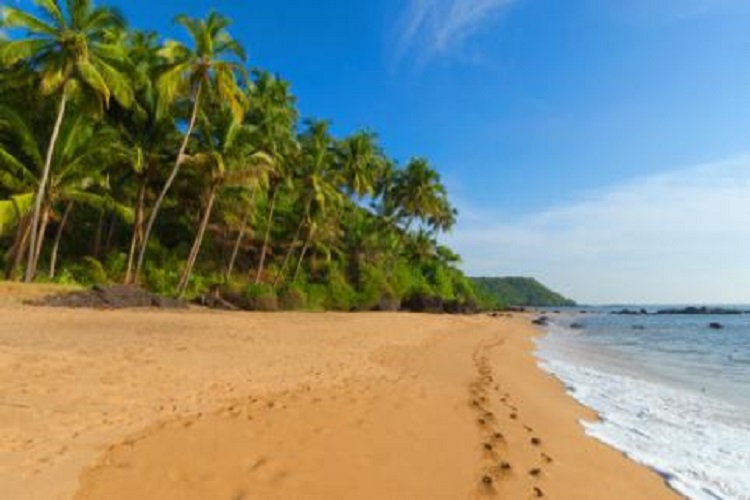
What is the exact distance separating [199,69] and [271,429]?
1999cm

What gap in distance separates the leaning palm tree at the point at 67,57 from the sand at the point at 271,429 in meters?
10.8

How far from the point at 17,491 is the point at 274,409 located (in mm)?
3065

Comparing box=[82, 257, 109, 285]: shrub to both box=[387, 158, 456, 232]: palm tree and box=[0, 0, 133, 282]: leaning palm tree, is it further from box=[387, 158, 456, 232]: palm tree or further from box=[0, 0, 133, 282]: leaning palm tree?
box=[387, 158, 456, 232]: palm tree

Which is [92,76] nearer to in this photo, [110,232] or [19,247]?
[19,247]

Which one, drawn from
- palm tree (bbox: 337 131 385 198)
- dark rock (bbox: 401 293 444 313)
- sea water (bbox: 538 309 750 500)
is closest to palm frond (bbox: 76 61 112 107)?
sea water (bbox: 538 309 750 500)

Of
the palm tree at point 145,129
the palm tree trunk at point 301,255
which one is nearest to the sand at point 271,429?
the palm tree at point 145,129

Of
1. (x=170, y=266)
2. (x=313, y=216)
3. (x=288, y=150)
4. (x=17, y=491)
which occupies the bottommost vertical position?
(x=17, y=491)

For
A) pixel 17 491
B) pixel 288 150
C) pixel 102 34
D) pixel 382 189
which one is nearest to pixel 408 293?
pixel 382 189

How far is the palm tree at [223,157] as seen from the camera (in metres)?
24.3

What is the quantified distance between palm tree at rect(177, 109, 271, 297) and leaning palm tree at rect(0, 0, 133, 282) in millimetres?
4419

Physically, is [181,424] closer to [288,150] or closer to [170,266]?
[170,266]

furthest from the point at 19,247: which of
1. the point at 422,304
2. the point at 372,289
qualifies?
the point at 422,304

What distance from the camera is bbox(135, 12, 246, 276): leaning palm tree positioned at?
2212 centimetres

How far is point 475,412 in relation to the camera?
754 cm
